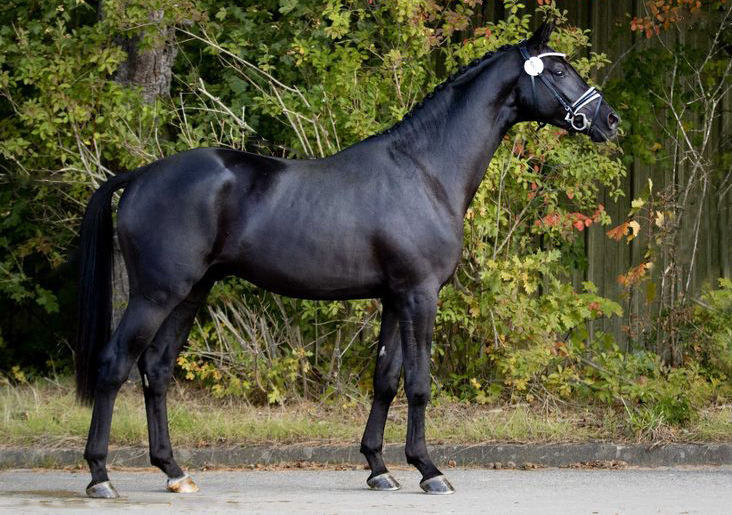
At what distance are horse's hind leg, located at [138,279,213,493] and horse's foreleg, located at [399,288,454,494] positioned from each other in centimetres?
121

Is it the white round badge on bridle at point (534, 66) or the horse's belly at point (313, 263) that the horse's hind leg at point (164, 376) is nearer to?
the horse's belly at point (313, 263)

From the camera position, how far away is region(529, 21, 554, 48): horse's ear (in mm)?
7316

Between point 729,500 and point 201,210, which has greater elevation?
point 201,210

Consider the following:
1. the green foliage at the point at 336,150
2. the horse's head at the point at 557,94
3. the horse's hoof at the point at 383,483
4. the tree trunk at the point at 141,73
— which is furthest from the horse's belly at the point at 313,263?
the tree trunk at the point at 141,73

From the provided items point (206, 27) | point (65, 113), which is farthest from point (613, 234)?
point (65, 113)

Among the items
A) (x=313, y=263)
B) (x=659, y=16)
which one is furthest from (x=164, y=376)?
(x=659, y=16)

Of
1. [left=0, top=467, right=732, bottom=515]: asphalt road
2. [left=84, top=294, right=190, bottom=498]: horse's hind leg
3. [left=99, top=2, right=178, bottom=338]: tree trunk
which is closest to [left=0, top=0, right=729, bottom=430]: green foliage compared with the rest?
[left=99, top=2, right=178, bottom=338]: tree trunk

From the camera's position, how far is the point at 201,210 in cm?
702

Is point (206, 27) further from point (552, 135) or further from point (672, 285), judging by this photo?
point (672, 285)

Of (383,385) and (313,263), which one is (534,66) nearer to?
(313,263)

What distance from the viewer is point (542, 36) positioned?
7352 mm

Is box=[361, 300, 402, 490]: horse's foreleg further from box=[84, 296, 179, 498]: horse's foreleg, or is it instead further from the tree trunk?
the tree trunk

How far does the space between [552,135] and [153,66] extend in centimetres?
319

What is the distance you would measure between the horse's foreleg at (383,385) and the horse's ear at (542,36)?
171 centimetres
